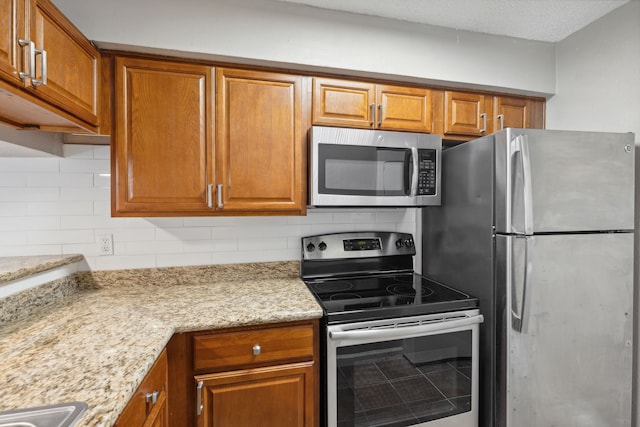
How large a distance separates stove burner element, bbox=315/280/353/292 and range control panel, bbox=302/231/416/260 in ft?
0.53

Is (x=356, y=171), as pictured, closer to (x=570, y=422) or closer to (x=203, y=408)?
(x=203, y=408)

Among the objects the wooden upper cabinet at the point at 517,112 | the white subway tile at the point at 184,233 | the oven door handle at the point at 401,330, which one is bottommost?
the oven door handle at the point at 401,330

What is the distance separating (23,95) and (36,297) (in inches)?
36.4

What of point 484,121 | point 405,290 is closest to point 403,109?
point 484,121

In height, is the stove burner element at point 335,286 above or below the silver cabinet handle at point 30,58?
below

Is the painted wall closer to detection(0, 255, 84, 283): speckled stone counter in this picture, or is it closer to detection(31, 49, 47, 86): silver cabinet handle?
detection(31, 49, 47, 86): silver cabinet handle

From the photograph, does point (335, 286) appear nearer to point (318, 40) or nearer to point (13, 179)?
point (318, 40)

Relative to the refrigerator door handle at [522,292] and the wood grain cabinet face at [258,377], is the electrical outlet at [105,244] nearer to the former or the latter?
the wood grain cabinet face at [258,377]

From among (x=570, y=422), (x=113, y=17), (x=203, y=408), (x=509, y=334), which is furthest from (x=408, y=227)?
(x=113, y=17)

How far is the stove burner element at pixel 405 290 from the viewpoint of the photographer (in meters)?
1.76

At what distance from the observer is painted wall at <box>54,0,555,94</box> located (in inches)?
57.6

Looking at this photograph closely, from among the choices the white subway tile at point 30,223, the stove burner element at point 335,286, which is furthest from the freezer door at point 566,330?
the white subway tile at point 30,223

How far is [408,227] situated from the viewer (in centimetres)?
224

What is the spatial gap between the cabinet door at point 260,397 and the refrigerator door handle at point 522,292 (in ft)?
3.23
